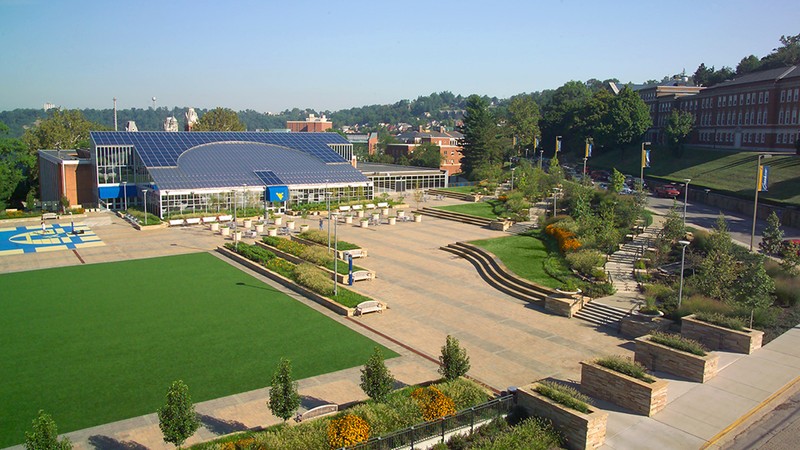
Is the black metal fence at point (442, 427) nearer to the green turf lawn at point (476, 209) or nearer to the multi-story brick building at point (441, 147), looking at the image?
the green turf lawn at point (476, 209)

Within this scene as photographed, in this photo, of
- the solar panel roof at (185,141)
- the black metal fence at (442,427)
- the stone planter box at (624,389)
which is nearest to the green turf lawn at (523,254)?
the stone planter box at (624,389)

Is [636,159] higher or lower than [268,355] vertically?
higher

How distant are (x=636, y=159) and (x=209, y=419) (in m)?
71.1

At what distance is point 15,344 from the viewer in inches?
795

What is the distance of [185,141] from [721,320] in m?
48.9

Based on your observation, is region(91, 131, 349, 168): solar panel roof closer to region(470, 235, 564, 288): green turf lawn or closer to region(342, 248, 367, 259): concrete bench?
region(342, 248, 367, 259): concrete bench

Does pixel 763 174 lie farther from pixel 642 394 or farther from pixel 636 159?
pixel 636 159

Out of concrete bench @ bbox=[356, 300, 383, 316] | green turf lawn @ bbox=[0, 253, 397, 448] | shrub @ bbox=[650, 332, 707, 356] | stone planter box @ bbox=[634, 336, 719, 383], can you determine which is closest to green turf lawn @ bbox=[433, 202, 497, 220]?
green turf lawn @ bbox=[0, 253, 397, 448]

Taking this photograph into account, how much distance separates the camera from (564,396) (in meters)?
14.0

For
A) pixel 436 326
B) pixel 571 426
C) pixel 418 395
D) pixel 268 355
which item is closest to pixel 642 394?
pixel 571 426

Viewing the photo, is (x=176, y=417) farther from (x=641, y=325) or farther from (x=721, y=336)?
(x=641, y=325)

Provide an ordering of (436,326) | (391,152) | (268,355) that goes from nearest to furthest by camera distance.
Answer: (268,355)
(436,326)
(391,152)

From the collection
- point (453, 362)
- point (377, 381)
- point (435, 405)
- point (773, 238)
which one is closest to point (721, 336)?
point (453, 362)

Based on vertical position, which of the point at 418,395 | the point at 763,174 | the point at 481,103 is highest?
the point at 481,103
